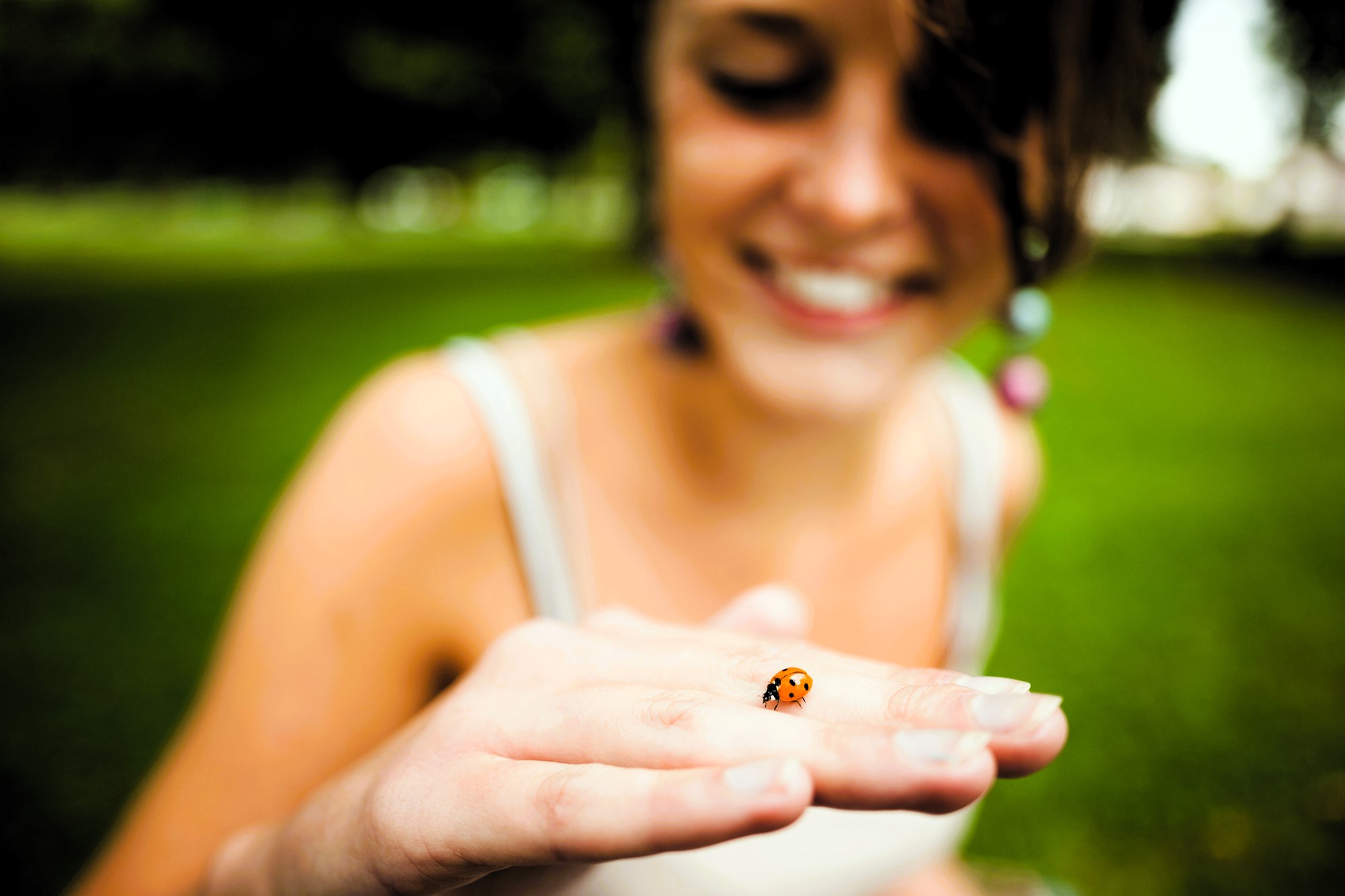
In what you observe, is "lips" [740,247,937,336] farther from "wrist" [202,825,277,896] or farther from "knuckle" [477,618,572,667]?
"wrist" [202,825,277,896]

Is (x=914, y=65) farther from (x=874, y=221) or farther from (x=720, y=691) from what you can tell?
(x=720, y=691)

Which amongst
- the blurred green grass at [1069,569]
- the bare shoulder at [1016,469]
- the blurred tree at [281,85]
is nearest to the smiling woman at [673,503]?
the bare shoulder at [1016,469]

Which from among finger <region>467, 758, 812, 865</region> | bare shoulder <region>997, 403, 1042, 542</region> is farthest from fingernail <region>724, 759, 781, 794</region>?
bare shoulder <region>997, 403, 1042, 542</region>

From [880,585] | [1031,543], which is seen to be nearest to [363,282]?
[1031,543]

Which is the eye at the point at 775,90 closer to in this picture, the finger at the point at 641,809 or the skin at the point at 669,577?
the skin at the point at 669,577

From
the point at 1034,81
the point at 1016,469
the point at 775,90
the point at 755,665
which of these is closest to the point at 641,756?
the point at 755,665

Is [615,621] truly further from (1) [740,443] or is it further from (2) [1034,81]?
(2) [1034,81]
